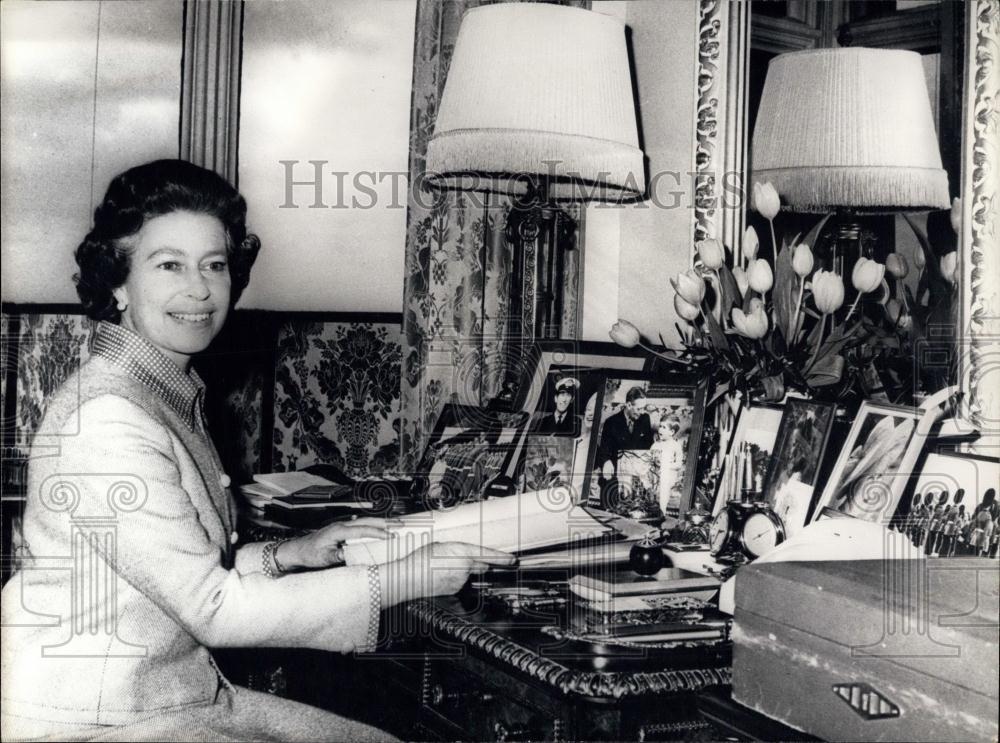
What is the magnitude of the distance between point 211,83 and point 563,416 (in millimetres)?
1441

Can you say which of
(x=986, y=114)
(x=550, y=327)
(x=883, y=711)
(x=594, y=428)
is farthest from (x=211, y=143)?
(x=883, y=711)

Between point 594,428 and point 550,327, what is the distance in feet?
1.77

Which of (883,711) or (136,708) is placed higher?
(883,711)

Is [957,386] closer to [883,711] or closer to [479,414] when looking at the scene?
[883,711]

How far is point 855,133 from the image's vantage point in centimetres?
162

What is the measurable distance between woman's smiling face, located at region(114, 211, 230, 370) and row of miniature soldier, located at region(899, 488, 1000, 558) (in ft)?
3.45

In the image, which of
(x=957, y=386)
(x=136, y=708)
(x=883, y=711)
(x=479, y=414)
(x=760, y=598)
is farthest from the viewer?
(x=479, y=414)

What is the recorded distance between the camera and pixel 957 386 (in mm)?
1396

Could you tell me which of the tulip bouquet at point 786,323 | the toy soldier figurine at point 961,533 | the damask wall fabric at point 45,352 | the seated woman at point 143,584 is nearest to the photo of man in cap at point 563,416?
the tulip bouquet at point 786,323

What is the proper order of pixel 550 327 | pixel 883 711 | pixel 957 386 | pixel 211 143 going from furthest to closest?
pixel 211 143, pixel 550 327, pixel 957 386, pixel 883 711

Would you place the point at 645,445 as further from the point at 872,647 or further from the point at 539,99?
the point at 872,647

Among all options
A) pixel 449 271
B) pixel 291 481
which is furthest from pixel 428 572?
pixel 449 271

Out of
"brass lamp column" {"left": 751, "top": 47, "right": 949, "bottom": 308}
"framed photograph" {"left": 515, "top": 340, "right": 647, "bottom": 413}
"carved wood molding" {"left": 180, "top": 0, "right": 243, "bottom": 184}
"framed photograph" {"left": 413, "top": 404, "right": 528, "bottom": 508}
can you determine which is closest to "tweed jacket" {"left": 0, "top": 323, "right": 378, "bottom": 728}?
"framed photograph" {"left": 413, "top": 404, "right": 528, "bottom": 508}

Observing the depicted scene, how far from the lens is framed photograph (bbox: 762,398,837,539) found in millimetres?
1429
